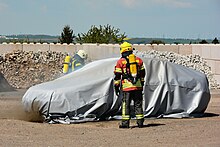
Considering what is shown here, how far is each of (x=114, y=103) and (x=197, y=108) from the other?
7.10 ft

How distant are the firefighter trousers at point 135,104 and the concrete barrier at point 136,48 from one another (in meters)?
12.1

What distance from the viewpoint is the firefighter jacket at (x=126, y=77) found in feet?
44.9

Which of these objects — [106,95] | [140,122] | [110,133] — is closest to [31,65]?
[106,95]

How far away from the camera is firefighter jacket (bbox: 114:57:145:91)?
44.9 ft

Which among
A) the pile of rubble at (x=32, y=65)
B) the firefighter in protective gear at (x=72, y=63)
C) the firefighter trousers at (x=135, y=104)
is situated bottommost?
the pile of rubble at (x=32, y=65)

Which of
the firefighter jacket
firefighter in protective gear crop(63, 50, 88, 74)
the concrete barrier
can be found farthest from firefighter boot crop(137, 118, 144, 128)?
the concrete barrier

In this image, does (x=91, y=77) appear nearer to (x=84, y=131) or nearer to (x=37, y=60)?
(x=84, y=131)

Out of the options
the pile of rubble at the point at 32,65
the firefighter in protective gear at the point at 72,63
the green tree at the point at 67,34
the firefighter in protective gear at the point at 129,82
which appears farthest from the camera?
the green tree at the point at 67,34

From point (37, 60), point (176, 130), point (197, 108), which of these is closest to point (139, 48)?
point (37, 60)

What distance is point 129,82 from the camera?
13.8 metres

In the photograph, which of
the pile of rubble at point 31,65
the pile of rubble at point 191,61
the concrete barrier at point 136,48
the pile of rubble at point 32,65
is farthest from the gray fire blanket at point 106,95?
the pile of rubble at point 31,65

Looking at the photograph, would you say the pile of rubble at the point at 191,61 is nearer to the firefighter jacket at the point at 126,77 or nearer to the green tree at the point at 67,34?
the firefighter jacket at the point at 126,77

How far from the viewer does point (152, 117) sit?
1526 centimetres

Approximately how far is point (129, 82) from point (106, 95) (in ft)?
4.15
